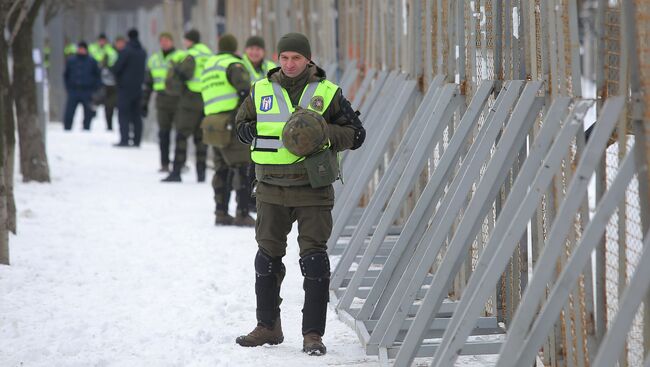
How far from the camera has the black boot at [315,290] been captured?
5.81m

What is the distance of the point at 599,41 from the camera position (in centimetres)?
452

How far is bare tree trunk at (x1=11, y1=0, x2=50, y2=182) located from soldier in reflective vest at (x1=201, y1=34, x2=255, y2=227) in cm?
268

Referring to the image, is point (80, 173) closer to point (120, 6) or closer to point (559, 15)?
point (559, 15)

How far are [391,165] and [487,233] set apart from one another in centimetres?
79

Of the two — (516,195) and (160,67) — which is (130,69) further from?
(516,195)

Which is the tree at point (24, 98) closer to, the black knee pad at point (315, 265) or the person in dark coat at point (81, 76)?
the black knee pad at point (315, 265)

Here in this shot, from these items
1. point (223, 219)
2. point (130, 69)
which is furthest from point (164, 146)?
point (223, 219)

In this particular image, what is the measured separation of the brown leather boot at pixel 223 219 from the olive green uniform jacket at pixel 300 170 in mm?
4676

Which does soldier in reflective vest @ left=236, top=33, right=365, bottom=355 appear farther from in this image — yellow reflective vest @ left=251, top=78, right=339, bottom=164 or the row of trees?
the row of trees

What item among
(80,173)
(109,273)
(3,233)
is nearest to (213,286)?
(109,273)

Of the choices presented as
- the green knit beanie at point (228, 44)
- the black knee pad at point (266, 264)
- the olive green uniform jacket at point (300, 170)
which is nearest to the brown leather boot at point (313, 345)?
the black knee pad at point (266, 264)

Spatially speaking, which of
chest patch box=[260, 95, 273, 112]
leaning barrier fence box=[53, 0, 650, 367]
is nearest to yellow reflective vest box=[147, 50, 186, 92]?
leaning barrier fence box=[53, 0, 650, 367]

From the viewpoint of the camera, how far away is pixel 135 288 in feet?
25.2

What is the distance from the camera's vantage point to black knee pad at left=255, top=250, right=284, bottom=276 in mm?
5930
